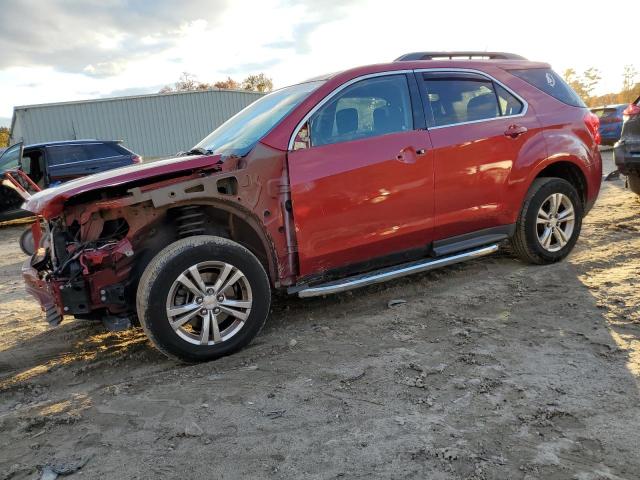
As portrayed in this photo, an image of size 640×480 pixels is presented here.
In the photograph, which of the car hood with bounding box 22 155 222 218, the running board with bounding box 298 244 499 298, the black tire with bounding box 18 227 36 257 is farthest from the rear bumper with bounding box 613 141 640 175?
the black tire with bounding box 18 227 36 257

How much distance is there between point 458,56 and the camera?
4.55 metres

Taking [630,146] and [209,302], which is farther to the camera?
[630,146]

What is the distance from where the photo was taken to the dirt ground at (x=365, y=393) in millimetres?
2178

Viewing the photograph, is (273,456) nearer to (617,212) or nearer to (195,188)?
(195,188)

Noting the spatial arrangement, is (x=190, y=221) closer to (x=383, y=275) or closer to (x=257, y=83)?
(x=383, y=275)

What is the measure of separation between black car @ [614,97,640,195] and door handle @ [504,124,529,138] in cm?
309

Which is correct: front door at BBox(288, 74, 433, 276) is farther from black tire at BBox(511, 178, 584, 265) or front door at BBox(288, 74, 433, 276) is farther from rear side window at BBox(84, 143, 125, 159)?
rear side window at BBox(84, 143, 125, 159)

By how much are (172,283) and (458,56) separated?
10.9ft

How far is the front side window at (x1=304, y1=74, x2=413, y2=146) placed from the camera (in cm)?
364

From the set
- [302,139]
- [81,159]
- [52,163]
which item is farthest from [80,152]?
[302,139]

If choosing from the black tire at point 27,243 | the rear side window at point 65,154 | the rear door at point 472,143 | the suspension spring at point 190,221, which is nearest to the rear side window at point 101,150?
the rear side window at point 65,154

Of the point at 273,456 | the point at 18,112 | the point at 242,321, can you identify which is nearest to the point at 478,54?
the point at 242,321

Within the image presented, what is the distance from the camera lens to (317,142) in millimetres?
3598

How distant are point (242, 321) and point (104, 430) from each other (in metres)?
1.09
